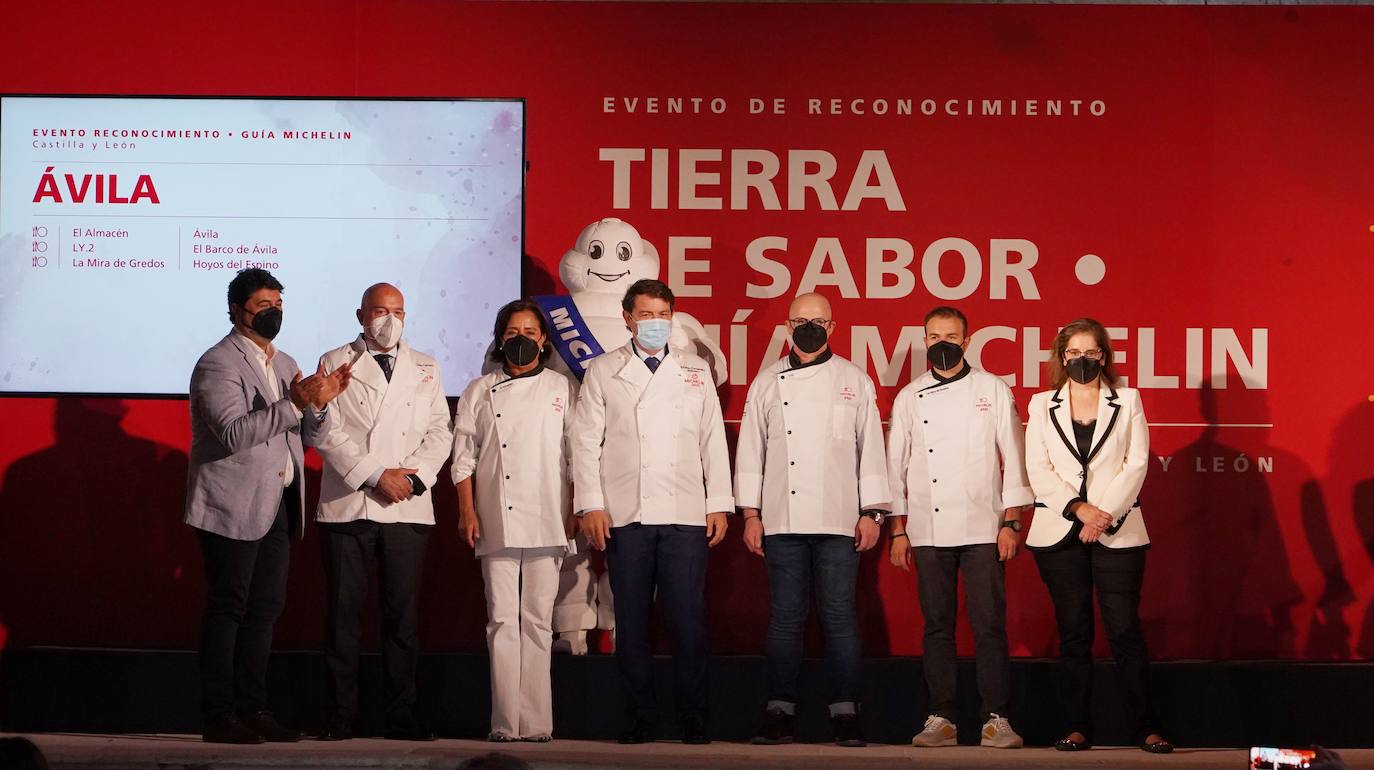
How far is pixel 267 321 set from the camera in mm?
4934

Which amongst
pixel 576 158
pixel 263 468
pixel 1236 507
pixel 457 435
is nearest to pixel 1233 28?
pixel 1236 507

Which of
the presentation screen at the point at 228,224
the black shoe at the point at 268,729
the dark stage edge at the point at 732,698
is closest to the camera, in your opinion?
the black shoe at the point at 268,729

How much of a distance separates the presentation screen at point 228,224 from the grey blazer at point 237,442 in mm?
965

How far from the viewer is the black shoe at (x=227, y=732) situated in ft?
15.8

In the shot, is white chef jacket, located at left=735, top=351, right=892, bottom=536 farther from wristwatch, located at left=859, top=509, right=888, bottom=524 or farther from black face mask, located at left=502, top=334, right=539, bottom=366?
black face mask, located at left=502, top=334, right=539, bottom=366

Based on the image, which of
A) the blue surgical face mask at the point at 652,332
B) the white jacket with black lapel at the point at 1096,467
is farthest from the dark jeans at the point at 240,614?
the white jacket with black lapel at the point at 1096,467

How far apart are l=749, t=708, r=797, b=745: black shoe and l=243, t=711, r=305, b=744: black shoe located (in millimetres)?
1570

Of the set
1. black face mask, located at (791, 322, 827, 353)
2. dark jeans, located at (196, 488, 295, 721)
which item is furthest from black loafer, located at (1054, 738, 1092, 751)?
dark jeans, located at (196, 488, 295, 721)

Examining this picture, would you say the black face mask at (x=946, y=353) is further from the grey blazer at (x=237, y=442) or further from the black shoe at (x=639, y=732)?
the grey blazer at (x=237, y=442)

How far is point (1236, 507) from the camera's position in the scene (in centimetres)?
584

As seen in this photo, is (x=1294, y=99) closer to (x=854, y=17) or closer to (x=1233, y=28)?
(x=1233, y=28)

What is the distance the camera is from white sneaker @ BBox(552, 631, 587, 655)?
550 centimetres

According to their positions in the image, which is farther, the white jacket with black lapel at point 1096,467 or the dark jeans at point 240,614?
the white jacket with black lapel at point 1096,467

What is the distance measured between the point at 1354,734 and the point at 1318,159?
87.7 inches
